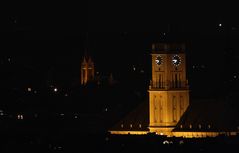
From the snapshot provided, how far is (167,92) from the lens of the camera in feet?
390

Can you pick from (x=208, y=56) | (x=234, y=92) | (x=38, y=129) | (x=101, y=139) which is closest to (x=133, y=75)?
(x=208, y=56)

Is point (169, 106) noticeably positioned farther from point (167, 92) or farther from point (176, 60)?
point (176, 60)

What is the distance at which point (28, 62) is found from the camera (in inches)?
7062

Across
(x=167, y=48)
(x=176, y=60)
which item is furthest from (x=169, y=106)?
(x=167, y=48)

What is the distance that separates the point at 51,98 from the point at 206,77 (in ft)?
38.3

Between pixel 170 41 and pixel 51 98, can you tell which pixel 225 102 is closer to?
pixel 170 41

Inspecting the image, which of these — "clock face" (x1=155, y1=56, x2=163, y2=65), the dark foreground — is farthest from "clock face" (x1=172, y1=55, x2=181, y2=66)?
the dark foreground

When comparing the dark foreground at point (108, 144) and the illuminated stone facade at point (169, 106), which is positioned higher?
the illuminated stone facade at point (169, 106)

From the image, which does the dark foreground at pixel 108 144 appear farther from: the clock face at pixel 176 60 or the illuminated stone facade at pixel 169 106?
the clock face at pixel 176 60

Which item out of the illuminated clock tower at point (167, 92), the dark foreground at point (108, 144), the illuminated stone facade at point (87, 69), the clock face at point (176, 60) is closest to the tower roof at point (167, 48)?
the illuminated clock tower at point (167, 92)

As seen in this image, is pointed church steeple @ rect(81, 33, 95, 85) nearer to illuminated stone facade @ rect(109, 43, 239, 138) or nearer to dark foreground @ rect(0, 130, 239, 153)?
illuminated stone facade @ rect(109, 43, 239, 138)

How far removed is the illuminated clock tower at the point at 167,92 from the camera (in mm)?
118938

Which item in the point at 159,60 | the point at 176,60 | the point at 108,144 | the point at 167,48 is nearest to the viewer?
the point at 108,144

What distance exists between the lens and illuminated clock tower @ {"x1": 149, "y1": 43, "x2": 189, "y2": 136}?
119m
